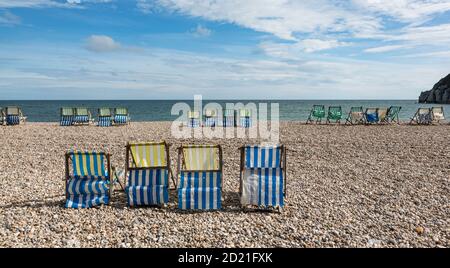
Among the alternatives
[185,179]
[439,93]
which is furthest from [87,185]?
[439,93]

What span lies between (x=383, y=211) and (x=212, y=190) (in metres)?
2.51

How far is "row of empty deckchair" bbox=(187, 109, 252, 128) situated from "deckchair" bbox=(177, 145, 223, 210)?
12.1m

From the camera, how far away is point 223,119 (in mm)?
18219

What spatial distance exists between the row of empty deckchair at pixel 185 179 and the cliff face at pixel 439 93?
95140mm

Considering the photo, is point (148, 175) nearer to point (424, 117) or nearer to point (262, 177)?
point (262, 177)

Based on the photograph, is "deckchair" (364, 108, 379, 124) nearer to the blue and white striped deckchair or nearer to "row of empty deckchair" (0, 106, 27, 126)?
the blue and white striped deckchair

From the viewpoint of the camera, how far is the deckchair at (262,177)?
5414 millimetres

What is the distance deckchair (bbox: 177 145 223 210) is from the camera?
543 centimetres
